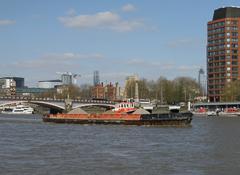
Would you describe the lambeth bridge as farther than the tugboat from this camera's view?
Yes

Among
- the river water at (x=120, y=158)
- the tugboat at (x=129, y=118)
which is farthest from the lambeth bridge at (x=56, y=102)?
the river water at (x=120, y=158)

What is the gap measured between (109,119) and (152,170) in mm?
58503

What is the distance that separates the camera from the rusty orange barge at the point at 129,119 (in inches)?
3216

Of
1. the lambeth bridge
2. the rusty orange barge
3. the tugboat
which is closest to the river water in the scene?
the rusty orange barge

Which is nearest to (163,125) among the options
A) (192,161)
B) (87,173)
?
(192,161)

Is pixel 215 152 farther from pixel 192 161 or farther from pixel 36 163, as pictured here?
pixel 36 163

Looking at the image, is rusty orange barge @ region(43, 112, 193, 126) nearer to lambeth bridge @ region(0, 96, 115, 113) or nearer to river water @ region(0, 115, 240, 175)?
river water @ region(0, 115, 240, 175)

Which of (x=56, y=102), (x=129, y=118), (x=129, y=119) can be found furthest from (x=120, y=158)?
(x=56, y=102)

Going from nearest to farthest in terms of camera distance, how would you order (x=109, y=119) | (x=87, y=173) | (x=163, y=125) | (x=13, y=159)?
(x=87, y=173)
(x=13, y=159)
(x=163, y=125)
(x=109, y=119)

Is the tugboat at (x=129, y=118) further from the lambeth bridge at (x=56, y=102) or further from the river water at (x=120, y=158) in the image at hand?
the lambeth bridge at (x=56, y=102)

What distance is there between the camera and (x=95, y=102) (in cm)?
16262

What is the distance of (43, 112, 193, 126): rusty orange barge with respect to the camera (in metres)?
81.7

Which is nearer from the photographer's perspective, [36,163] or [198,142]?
[36,163]

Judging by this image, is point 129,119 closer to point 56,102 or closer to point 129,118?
point 129,118
